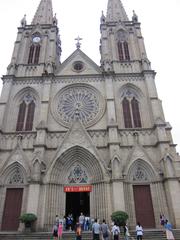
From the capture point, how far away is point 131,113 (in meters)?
22.9

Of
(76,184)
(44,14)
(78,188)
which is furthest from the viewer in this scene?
(44,14)

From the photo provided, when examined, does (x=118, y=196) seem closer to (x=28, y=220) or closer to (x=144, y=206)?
(x=144, y=206)

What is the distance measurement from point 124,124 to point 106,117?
2.11 m

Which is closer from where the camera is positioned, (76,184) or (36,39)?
(76,184)

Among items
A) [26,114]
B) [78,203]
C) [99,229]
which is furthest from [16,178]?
[99,229]

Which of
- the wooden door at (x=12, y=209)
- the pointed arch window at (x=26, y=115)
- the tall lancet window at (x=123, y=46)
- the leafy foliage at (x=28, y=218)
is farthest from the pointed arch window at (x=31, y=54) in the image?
the leafy foliage at (x=28, y=218)

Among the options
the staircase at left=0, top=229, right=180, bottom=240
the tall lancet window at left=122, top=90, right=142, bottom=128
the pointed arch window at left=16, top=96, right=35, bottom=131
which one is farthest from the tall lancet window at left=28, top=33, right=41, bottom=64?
the staircase at left=0, top=229, right=180, bottom=240

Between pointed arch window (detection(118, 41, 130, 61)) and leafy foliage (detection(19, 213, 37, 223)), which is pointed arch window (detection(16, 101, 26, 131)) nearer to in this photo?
leafy foliage (detection(19, 213, 37, 223))

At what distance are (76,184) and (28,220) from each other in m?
5.23

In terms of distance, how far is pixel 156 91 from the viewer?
23.2 meters

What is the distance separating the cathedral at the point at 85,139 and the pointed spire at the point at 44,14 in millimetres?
5988

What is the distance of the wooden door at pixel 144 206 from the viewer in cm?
1764

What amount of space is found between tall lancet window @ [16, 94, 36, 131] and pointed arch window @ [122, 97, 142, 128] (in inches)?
414

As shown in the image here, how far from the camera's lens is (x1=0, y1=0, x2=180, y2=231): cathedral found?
A: 17719 mm
